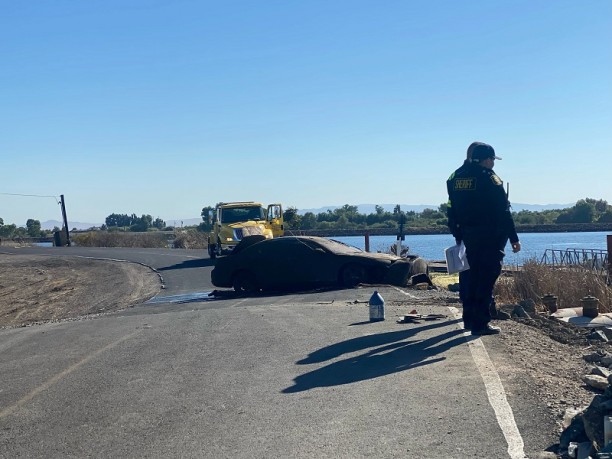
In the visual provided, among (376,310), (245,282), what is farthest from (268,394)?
(245,282)

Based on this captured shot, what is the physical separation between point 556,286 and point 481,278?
7391 mm

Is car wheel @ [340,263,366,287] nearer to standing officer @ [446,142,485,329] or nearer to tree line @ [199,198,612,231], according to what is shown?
standing officer @ [446,142,485,329]

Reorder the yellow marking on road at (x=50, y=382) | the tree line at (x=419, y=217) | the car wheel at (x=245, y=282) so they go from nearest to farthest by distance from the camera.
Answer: the yellow marking on road at (x=50, y=382) < the car wheel at (x=245, y=282) < the tree line at (x=419, y=217)

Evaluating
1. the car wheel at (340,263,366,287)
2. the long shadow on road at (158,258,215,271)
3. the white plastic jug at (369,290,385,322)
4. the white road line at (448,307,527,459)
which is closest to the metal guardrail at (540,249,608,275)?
the car wheel at (340,263,366,287)

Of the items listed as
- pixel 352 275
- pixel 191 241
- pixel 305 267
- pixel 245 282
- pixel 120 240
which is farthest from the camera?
pixel 120 240

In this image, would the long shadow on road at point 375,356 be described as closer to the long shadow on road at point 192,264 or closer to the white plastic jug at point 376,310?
the white plastic jug at point 376,310

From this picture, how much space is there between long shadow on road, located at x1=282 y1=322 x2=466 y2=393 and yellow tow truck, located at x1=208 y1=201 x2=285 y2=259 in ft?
70.3

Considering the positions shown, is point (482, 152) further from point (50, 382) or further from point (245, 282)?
point (245, 282)

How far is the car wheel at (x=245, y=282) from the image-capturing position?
19.3m

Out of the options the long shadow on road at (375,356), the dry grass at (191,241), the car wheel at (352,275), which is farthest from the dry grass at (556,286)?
the dry grass at (191,241)

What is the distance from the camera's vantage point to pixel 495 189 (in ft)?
31.0

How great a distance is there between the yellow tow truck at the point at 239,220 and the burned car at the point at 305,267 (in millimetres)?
A: 11575

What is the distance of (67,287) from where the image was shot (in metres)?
30.1

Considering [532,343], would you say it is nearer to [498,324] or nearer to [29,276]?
[498,324]
